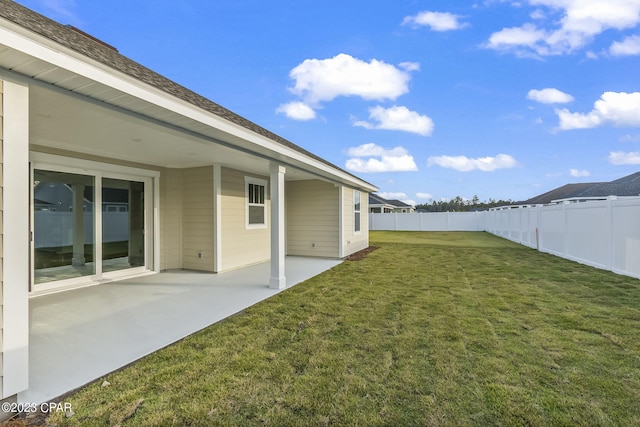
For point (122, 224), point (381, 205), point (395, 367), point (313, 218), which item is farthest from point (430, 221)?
point (395, 367)

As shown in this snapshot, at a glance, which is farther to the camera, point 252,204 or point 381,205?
point 381,205

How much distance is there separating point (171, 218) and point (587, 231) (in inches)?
430

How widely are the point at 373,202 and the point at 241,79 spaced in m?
23.5

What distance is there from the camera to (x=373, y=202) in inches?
1342

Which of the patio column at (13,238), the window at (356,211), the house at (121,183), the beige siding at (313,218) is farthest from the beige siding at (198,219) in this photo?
the window at (356,211)

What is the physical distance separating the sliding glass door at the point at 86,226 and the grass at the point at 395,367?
381cm

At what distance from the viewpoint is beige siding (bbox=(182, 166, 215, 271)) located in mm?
7484

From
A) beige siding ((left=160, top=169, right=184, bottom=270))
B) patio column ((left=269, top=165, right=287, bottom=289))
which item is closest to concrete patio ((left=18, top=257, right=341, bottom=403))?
patio column ((left=269, top=165, right=287, bottom=289))

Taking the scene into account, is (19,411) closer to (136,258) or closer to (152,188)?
(136,258)

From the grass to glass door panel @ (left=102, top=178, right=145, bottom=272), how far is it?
3869 millimetres

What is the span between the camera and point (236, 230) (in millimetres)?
8047

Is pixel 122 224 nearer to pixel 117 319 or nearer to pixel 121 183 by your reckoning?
pixel 121 183

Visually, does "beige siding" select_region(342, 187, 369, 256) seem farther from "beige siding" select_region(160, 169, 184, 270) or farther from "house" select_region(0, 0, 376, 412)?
"beige siding" select_region(160, 169, 184, 270)

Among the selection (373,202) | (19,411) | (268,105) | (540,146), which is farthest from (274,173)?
A: (373,202)
